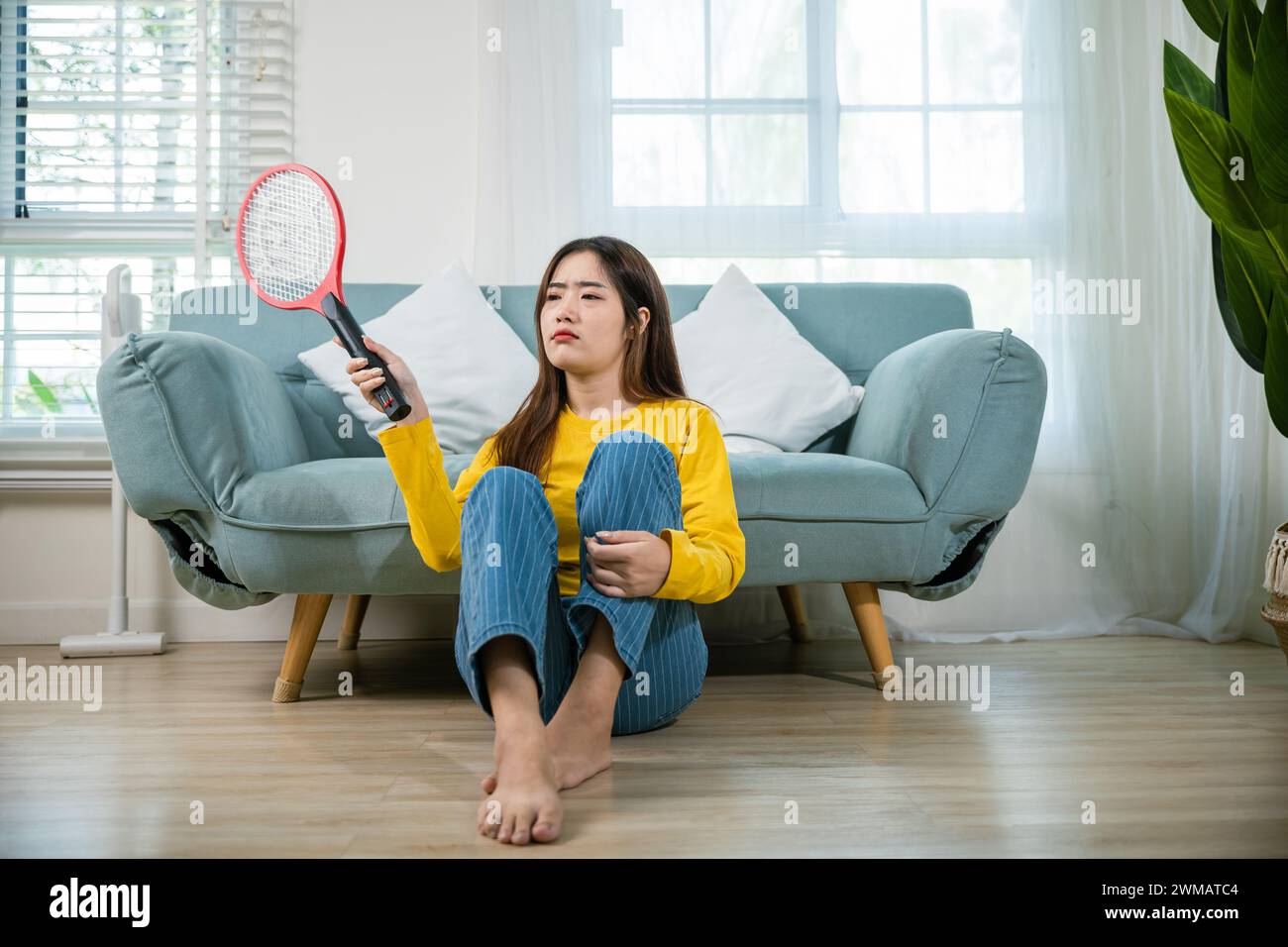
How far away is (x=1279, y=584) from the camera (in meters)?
1.69

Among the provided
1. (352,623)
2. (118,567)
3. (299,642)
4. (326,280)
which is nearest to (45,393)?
(118,567)

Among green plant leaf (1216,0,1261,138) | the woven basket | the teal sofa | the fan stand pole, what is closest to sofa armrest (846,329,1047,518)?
the teal sofa

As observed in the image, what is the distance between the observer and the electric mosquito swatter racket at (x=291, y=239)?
1222mm

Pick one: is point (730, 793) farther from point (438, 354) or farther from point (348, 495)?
point (438, 354)

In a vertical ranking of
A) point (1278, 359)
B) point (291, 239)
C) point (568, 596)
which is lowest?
point (568, 596)

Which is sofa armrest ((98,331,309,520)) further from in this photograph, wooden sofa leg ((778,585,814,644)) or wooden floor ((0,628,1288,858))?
wooden sofa leg ((778,585,814,644))

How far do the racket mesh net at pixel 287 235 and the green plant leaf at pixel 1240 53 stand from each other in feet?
5.02

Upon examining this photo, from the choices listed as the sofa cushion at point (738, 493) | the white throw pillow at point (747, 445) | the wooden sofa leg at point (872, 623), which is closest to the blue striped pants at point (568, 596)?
the sofa cushion at point (738, 493)

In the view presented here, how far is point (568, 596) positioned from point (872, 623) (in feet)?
2.17

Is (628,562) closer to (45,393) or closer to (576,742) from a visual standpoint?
(576,742)

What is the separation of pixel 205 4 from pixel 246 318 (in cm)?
93

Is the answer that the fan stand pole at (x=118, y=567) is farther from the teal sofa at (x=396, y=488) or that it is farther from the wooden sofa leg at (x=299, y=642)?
the wooden sofa leg at (x=299, y=642)

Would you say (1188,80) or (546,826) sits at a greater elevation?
(1188,80)

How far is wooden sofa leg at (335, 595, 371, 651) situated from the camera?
225 centimetres
